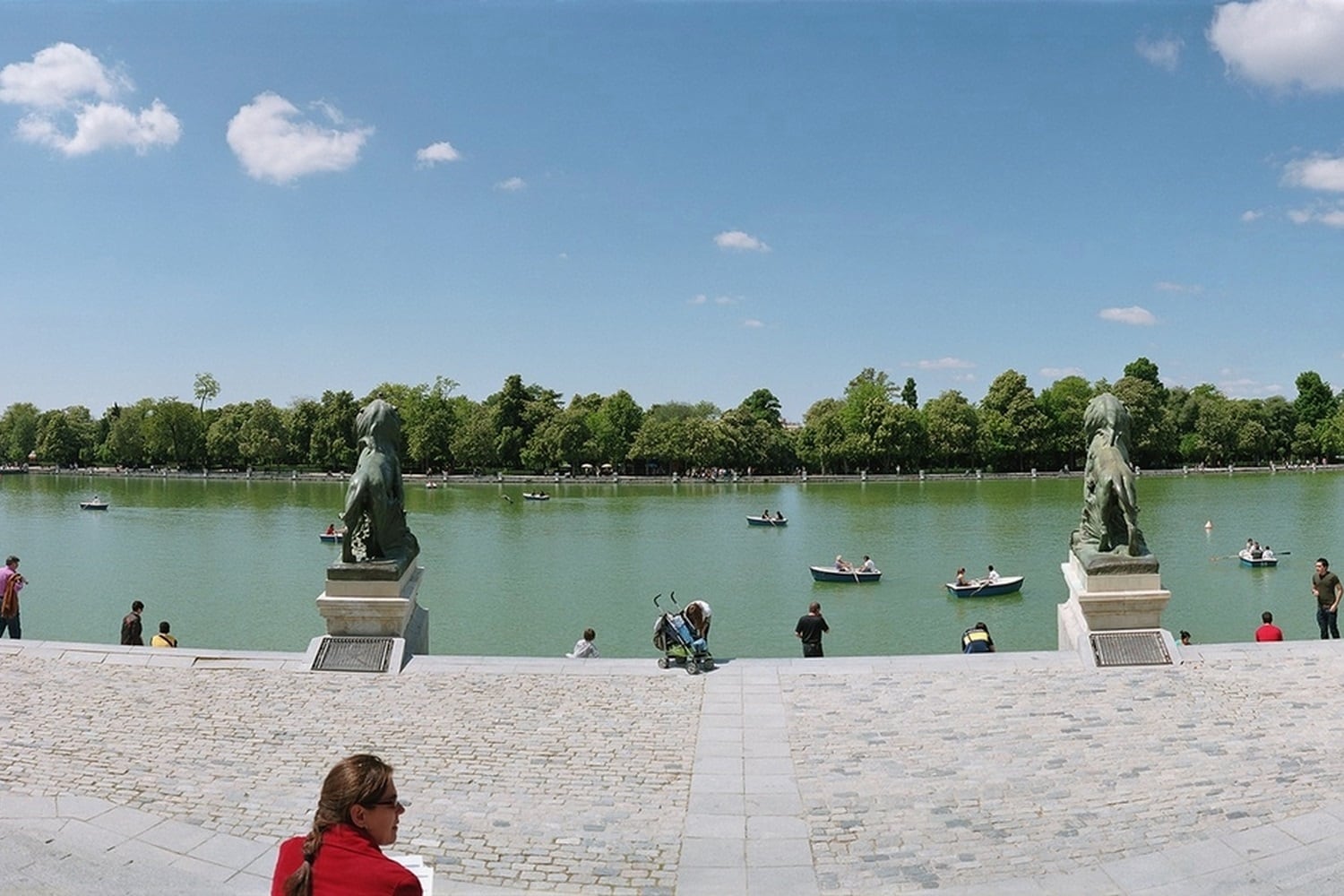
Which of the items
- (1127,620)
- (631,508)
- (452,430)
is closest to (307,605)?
(1127,620)

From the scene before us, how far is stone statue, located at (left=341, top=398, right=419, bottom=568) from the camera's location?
11422mm

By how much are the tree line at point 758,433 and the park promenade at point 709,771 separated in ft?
248

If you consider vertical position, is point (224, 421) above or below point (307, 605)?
above

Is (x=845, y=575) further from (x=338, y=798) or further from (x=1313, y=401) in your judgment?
(x=1313, y=401)

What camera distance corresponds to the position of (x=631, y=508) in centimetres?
5688

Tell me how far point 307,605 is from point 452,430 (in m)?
69.0

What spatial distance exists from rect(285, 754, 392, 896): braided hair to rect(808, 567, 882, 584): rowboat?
26.5 meters

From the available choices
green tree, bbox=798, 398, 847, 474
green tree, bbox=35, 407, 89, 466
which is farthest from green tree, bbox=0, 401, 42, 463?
green tree, bbox=798, 398, 847, 474

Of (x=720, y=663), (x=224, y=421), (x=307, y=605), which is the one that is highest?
(x=224, y=421)

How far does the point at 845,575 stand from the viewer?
28.5 m

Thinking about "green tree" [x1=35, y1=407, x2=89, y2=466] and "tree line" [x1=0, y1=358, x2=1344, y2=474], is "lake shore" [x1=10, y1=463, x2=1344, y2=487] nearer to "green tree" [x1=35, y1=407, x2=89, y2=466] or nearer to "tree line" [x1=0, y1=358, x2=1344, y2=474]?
"tree line" [x1=0, y1=358, x2=1344, y2=474]

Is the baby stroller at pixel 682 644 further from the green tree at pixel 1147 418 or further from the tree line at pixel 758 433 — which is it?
the green tree at pixel 1147 418

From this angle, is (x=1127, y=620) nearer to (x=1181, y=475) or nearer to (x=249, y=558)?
(x=249, y=558)

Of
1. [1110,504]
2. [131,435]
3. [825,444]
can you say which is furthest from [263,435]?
[1110,504]
